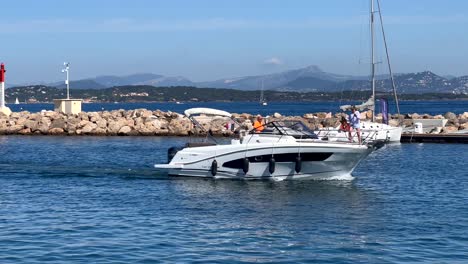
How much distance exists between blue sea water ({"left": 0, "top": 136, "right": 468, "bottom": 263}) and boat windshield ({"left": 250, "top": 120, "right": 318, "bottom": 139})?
1721mm

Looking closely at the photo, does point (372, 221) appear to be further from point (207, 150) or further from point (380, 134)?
point (380, 134)

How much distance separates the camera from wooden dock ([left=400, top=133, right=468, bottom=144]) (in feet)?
171

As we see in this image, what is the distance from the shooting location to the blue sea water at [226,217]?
1648 cm

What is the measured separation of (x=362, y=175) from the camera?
31703 millimetres

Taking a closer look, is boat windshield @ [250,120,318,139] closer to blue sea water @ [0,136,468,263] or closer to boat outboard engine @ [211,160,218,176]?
boat outboard engine @ [211,160,218,176]

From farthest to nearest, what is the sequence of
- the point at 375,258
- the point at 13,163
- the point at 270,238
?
the point at 13,163
the point at 270,238
the point at 375,258

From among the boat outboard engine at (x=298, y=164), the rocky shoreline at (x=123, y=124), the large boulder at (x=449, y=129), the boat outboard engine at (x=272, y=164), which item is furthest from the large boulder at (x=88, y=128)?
the boat outboard engine at (x=298, y=164)

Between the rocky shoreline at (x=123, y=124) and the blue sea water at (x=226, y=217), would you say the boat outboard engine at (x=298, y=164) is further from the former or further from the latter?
the rocky shoreline at (x=123, y=124)

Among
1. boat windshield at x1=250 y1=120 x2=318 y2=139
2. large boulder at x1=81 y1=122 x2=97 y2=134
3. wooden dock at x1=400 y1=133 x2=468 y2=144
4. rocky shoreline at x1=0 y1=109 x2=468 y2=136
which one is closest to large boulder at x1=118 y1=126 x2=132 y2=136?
rocky shoreline at x1=0 y1=109 x2=468 y2=136

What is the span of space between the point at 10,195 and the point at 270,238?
1024 centimetres

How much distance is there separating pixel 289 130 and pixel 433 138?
26.7m

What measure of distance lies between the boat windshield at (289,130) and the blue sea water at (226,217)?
1721 mm

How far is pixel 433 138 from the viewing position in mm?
52469

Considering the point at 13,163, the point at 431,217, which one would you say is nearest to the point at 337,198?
the point at 431,217
